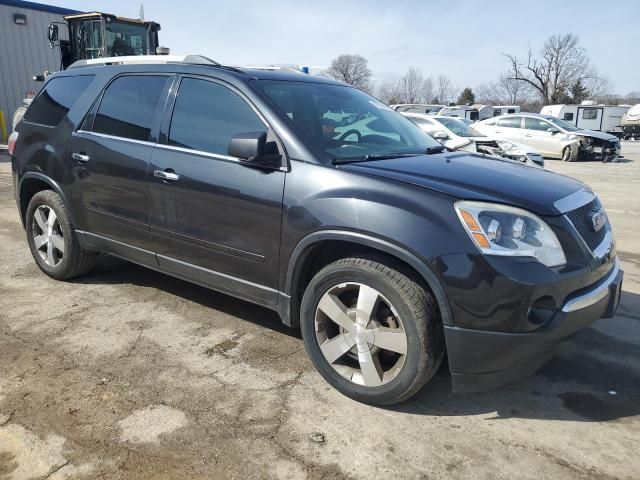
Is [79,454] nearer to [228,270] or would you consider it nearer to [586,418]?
[228,270]

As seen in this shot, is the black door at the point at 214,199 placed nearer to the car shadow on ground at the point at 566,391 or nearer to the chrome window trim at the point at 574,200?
the car shadow on ground at the point at 566,391

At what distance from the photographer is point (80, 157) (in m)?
4.17

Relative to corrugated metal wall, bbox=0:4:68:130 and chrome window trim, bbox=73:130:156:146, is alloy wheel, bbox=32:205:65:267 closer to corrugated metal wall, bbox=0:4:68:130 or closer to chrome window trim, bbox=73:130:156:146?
chrome window trim, bbox=73:130:156:146

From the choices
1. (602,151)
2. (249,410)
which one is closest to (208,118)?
(249,410)

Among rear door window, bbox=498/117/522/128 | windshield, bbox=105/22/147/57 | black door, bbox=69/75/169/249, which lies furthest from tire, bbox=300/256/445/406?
rear door window, bbox=498/117/522/128

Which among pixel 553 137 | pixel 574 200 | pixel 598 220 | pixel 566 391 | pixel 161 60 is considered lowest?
pixel 566 391

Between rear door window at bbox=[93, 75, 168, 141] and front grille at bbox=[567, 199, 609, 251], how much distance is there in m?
2.78

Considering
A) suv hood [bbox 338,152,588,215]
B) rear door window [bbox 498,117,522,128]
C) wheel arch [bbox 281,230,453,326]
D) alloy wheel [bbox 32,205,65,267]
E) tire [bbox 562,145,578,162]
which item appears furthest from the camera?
rear door window [bbox 498,117,522,128]

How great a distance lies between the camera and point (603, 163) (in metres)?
18.3

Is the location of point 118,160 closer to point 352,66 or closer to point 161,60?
point 161,60

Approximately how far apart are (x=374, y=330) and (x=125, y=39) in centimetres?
1431

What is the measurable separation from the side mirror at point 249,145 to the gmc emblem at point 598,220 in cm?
186

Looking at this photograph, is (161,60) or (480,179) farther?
(161,60)

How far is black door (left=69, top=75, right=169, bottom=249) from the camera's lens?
3.77 metres
